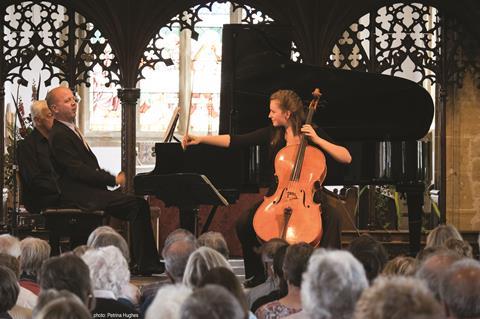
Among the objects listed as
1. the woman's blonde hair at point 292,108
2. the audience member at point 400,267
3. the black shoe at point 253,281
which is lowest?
the black shoe at point 253,281

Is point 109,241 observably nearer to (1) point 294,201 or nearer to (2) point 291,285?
(2) point 291,285

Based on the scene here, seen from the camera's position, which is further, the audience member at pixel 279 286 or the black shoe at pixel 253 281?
the black shoe at pixel 253 281

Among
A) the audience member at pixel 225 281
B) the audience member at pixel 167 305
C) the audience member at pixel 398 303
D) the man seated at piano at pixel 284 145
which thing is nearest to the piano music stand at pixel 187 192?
the man seated at piano at pixel 284 145

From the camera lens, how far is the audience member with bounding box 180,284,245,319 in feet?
9.11

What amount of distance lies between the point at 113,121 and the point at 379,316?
598 inches

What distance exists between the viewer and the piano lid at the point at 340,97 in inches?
373

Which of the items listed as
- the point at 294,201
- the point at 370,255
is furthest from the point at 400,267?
the point at 294,201

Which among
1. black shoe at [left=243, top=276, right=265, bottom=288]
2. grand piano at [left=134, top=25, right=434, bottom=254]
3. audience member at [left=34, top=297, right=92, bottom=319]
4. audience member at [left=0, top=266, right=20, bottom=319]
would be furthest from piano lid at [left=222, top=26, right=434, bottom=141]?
audience member at [left=34, top=297, right=92, bottom=319]

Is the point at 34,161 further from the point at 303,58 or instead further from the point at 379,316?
the point at 379,316

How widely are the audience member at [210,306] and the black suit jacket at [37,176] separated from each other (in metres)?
5.62

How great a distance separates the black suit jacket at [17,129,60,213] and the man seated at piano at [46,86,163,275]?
0.10m

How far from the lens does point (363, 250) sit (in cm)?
527

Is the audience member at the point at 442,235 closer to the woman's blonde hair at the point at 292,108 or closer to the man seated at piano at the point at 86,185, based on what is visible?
the woman's blonde hair at the point at 292,108

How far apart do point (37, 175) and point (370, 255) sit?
12.8 ft
